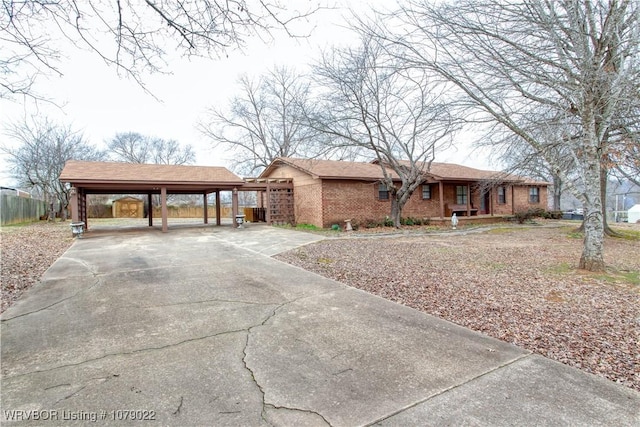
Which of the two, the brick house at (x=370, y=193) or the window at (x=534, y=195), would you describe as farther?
the window at (x=534, y=195)

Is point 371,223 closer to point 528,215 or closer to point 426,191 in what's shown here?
point 426,191

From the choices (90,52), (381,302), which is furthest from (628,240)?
(90,52)

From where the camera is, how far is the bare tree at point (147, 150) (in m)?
39.8

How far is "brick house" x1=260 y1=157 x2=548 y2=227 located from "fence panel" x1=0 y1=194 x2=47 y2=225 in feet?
49.4

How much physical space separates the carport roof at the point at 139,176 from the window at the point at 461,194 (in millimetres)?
13705

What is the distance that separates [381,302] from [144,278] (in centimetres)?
441

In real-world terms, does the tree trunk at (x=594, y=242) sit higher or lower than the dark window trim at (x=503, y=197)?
lower

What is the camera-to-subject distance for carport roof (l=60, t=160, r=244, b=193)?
13.4 m

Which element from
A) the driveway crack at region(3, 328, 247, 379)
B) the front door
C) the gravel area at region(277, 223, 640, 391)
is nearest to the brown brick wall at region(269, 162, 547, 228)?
the front door

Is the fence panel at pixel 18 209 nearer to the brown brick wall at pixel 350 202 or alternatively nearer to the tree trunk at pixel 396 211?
the brown brick wall at pixel 350 202

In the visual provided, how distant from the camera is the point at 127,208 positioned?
3328 cm

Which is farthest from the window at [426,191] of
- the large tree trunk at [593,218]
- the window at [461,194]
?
the large tree trunk at [593,218]

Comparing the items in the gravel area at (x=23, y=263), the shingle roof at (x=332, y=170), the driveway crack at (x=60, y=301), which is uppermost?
the shingle roof at (x=332, y=170)

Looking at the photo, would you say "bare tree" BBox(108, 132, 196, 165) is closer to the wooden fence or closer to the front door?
the wooden fence
